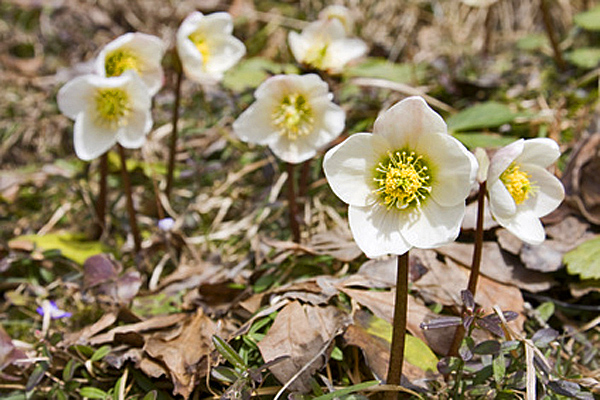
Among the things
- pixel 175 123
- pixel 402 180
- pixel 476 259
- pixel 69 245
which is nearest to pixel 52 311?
pixel 69 245

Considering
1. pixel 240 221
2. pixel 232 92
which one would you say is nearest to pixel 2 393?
pixel 240 221

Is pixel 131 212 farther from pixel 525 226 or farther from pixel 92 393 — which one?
pixel 525 226

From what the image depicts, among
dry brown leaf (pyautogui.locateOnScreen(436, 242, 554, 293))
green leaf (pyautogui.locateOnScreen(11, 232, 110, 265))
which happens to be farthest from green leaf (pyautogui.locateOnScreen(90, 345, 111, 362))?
dry brown leaf (pyautogui.locateOnScreen(436, 242, 554, 293))

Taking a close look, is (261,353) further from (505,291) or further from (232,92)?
(232,92)

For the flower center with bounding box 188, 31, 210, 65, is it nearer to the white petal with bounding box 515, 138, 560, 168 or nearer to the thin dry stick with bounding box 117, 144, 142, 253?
the thin dry stick with bounding box 117, 144, 142, 253

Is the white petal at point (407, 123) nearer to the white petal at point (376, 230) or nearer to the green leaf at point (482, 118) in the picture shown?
the white petal at point (376, 230)

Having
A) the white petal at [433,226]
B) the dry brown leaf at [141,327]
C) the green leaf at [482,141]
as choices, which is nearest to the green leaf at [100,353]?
the dry brown leaf at [141,327]

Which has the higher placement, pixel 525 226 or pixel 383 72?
pixel 525 226
